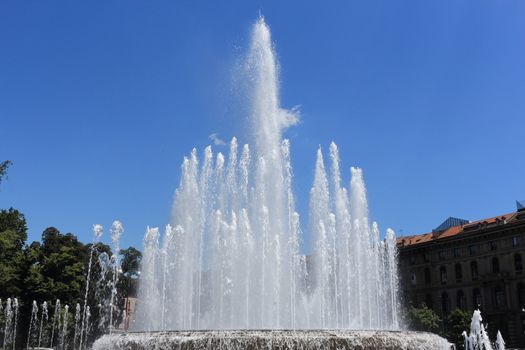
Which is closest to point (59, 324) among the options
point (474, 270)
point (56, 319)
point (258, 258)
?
point (56, 319)

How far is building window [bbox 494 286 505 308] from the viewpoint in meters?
59.5

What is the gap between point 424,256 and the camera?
69.9m

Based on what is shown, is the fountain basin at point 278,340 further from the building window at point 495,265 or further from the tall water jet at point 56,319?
the building window at point 495,265

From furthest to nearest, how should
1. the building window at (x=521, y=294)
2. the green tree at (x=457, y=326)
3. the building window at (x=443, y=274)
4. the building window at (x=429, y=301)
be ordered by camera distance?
the building window at (x=429, y=301)
the building window at (x=443, y=274)
the building window at (x=521, y=294)
the green tree at (x=457, y=326)

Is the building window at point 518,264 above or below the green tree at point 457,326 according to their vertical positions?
above

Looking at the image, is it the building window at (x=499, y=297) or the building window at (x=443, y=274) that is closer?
the building window at (x=499, y=297)

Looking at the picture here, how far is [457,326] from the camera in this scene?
173 ft

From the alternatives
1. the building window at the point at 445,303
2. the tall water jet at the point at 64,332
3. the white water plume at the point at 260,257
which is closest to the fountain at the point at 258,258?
the white water plume at the point at 260,257

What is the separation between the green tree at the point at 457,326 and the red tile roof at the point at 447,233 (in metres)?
13.9

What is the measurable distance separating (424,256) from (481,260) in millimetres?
8465

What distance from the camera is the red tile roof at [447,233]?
2530 inches

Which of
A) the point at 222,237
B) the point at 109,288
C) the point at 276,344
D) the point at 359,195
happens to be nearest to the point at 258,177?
the point at 222,237

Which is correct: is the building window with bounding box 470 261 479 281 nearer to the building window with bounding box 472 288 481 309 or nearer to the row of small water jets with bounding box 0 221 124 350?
the building window with bounding box 472 288 481 309

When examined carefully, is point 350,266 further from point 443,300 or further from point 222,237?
A: point 443,300
